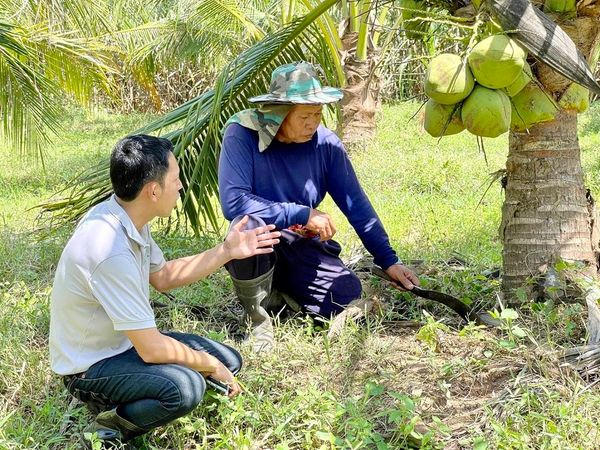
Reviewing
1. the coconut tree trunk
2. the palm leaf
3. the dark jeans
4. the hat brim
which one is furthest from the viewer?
the palm leaf

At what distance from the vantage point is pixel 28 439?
262 cm

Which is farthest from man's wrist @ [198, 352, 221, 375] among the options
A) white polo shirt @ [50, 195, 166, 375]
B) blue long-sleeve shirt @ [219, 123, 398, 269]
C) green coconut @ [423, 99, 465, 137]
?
green coconut @ [423, 99, 465, 137]

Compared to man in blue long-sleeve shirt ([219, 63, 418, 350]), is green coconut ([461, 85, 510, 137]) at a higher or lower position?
higher

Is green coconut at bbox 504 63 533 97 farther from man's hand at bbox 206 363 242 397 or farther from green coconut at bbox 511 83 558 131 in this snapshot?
man's hand at bbox 206 363 242 397

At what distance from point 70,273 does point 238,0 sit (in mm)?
6933

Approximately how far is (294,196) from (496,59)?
1325mm

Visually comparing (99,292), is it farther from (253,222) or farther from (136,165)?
(253,222)

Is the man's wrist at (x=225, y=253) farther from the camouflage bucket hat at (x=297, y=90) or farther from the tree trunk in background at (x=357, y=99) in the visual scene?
the tree trunk in background at (x=357, y=99)

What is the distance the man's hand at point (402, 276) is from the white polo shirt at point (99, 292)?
1.25 metres

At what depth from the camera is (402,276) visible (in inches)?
140

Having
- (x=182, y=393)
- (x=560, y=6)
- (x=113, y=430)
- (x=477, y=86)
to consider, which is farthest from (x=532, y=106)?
(x=113, y=430)

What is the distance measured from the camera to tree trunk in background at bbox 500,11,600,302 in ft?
10.4

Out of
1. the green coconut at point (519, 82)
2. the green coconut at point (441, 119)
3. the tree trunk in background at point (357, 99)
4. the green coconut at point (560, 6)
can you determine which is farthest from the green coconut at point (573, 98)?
the tree trunk in background at point (357, 99)

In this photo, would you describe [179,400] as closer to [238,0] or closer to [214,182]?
[214,182]
